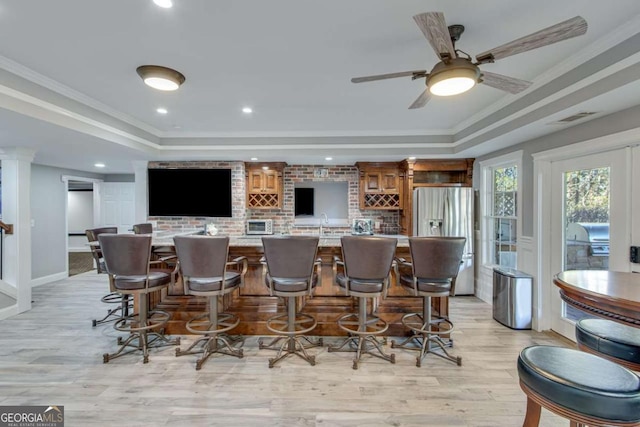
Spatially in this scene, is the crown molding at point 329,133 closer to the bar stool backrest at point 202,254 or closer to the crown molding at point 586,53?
the crown molding at point 586,53

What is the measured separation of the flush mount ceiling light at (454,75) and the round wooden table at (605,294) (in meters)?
1.28

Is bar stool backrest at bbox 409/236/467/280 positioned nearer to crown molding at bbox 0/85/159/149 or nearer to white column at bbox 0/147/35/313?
crown molding at bbox 0/85/159/149

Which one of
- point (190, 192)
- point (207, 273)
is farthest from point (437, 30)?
point (190, 192)

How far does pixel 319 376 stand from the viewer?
2.40 m

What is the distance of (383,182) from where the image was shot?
5320 mm

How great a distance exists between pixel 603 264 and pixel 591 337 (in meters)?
1.97

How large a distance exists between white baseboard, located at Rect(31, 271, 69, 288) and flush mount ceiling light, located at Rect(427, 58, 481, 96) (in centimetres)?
708

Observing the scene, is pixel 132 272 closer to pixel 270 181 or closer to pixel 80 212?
pixel 270 181

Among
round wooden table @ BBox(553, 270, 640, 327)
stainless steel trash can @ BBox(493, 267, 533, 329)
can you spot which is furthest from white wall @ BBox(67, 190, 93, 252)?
round wooden table @ BBox(553, 270, 640, 327)

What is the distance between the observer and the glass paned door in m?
2.60

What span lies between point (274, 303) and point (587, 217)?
3.39m

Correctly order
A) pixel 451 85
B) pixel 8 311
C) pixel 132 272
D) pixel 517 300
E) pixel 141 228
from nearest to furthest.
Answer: pixel 451 85
pixel 132 272
pixel 517 300
pixel 8 311
pixel 141 228

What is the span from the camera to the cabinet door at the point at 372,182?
5.32m

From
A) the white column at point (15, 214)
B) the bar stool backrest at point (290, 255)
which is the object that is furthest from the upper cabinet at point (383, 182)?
the white column at point (15, 214)
